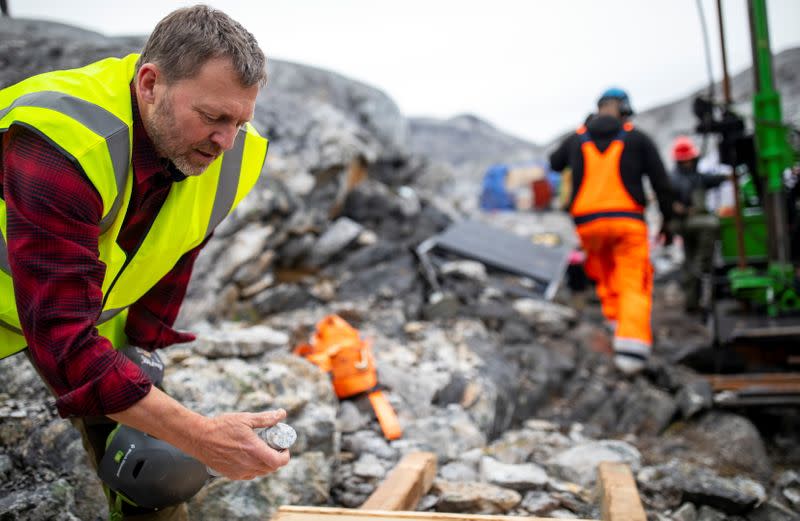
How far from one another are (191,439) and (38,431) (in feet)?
4.77

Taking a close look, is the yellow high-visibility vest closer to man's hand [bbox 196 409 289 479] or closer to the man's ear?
the man's ear

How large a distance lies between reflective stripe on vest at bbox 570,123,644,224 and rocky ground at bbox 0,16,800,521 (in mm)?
1430

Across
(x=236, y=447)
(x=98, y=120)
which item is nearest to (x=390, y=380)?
(x=236, y=447)

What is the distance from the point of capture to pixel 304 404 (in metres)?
3.23

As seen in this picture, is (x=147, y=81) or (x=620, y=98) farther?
(x=620, y=98)

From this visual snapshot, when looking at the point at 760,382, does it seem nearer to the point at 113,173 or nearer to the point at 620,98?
the point at 620,98

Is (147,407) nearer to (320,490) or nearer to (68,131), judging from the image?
(68,131)

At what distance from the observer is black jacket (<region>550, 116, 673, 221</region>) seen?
476 cm

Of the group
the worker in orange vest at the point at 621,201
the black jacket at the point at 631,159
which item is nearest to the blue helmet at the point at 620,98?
the worker in orange vest at the point at 621,201

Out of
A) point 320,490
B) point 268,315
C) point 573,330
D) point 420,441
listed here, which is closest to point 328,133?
point 268,315

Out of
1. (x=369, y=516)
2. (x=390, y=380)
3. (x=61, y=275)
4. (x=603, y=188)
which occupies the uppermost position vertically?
(x=61, y=275)

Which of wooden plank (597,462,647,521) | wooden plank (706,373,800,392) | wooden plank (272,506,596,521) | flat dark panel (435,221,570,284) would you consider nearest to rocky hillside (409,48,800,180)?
flat dark panel (435,221,570,284)

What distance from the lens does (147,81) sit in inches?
64.3

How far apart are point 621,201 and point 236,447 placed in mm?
3941
